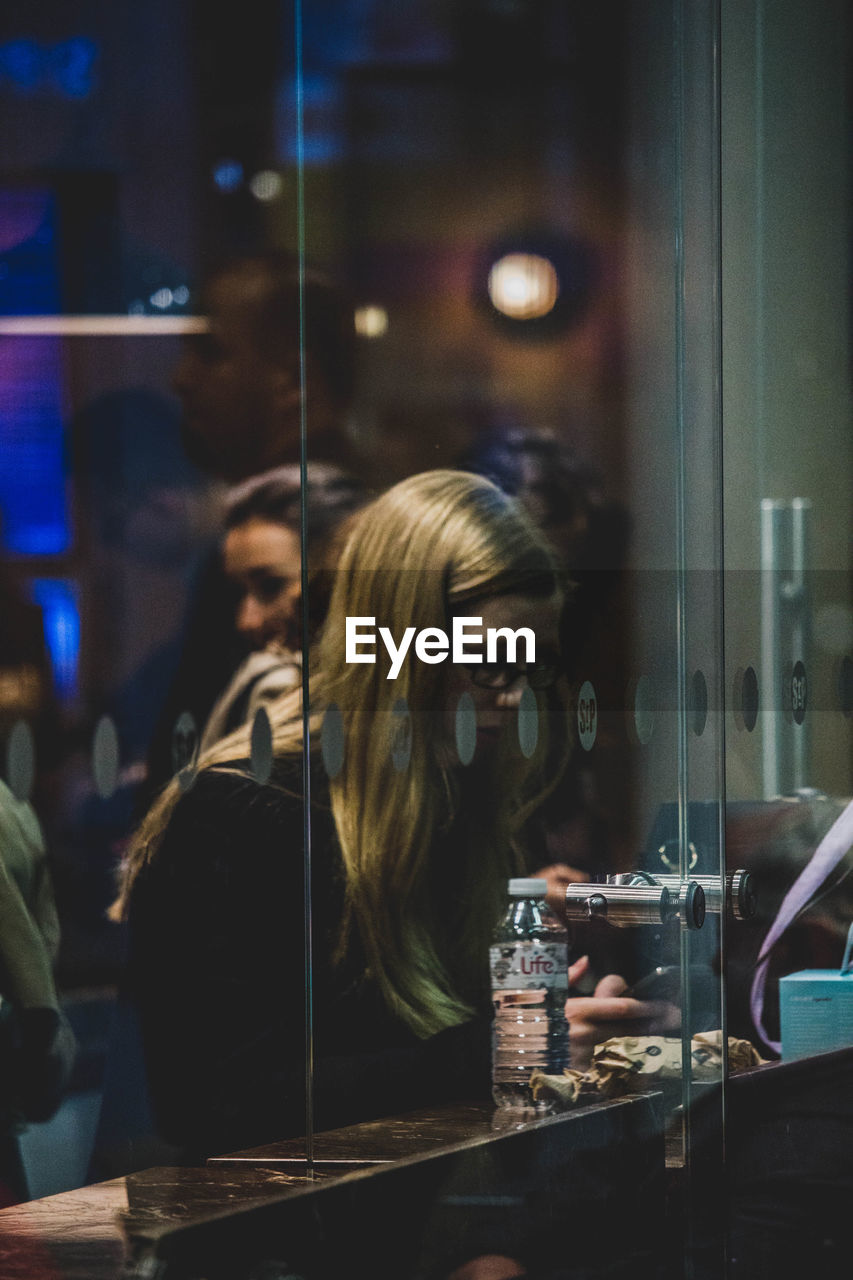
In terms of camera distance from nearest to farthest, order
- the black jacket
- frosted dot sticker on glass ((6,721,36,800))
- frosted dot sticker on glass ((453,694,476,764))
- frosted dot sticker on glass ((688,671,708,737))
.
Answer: frosted dot sticker on glass ((6,721,36,800)), the black jacket, frosted dot sticker on glass ((453,694,476,764)), frosted dot sticker on glass ((688,671,708,737))

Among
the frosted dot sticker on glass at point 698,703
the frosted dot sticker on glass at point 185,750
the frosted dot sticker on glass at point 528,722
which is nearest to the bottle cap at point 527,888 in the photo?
the frosted dot sticker on glass at point 528,722

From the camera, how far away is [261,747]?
5.15 ft

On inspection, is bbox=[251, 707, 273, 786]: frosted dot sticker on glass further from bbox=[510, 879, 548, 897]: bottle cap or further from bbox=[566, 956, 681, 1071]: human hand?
bbox=[566, 956, 681, 1071]: human hand

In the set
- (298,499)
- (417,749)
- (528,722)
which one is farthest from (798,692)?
(298,499)

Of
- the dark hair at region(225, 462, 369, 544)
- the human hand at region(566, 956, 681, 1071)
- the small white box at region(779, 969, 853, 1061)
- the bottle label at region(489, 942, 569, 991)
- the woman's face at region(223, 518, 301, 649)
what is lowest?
the small white box at region(779, 969, 853, 1061)

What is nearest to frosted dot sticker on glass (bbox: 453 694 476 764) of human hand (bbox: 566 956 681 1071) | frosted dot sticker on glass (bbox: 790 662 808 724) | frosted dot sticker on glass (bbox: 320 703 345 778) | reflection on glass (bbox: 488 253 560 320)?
frosted dot sticker on glass (bbox: 320 703 345 778)

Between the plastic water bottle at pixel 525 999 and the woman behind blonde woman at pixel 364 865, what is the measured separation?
18 mm

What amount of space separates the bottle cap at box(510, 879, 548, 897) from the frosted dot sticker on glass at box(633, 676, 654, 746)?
0.55 feet

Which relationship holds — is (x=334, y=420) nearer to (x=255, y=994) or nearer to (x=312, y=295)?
(x=312, y=295)

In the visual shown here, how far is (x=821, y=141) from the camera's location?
2008 mm

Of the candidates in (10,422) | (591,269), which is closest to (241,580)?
(10,422)

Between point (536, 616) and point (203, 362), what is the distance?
0.39 metres

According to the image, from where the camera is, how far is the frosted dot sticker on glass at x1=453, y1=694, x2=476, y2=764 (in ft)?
5.41

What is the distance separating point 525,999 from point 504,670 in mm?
305
